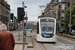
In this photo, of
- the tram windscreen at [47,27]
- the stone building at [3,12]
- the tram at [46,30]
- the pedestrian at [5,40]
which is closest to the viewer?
the pedestrian at [5,40]

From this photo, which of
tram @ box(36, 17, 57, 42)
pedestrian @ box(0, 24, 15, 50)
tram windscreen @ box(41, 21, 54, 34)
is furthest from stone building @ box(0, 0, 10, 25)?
pedestrian @ box(0, 24, 15, 50)

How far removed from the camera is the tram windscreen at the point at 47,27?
17294mm

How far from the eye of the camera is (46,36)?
17109 millimetres

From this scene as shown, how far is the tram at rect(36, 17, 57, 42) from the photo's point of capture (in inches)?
674

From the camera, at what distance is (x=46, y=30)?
17.3 m

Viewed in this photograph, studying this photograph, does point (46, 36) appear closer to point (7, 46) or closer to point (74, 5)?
point (7, 46)

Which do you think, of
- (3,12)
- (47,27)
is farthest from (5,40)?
(3,12)

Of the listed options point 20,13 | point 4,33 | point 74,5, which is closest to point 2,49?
point 4,33

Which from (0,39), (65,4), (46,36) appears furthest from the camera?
(65,4)

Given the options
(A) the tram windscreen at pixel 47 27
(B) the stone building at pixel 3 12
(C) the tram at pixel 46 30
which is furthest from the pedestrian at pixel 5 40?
(B) the stone building at pixel 3 12

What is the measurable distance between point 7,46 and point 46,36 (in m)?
12.7

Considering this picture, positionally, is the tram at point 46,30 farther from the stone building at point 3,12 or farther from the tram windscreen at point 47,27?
the stone building at point 3,12

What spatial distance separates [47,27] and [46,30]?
1.25 ft

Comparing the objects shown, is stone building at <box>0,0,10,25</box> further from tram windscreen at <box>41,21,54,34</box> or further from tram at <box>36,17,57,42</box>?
tram windscreen at <box>41,21,54,34</box>
